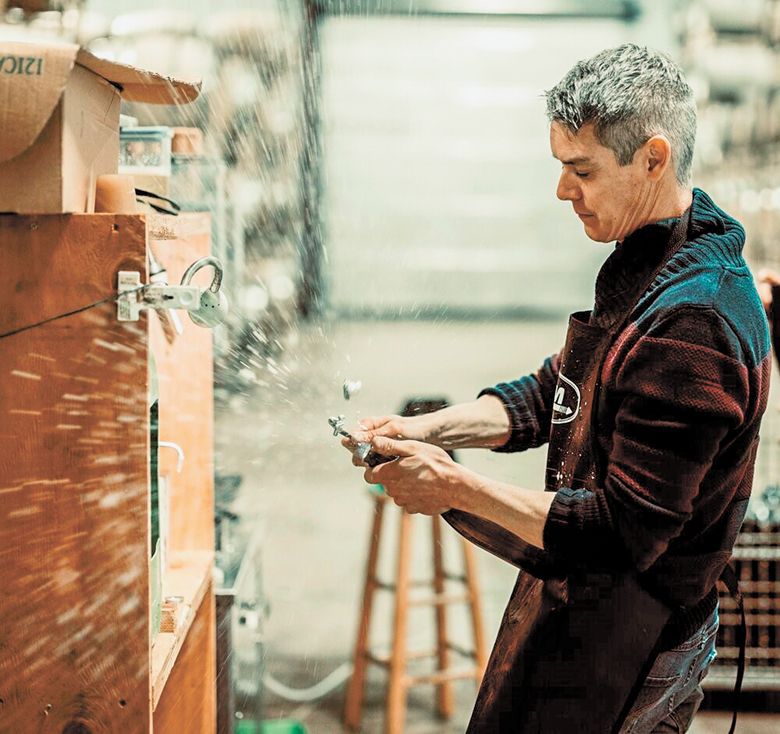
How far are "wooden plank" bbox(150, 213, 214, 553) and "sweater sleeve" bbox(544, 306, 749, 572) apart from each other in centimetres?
84

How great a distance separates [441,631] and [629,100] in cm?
213

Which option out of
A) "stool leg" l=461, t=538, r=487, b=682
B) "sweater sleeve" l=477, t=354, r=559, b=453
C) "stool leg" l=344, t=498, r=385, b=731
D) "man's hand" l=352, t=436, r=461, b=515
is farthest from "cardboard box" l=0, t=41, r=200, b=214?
"stool leg" l=461, t=538, r=487, b=682

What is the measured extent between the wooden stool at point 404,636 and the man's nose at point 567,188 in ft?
4.92

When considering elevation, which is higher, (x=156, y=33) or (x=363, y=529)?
(x=156, y=33)

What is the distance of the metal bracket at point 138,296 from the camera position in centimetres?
118

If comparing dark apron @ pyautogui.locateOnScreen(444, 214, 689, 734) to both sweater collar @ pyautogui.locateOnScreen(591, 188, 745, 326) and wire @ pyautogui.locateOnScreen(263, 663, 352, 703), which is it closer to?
sweater collar @ pyautogui.locateOnScreen(591, 188, 745, 326)

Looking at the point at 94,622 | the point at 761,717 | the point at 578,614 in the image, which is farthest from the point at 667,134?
the point at 761,717

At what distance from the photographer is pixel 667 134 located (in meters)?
1.41

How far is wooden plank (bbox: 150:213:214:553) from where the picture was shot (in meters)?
1.80

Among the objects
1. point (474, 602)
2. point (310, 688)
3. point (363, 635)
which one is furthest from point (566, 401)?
point (310, 688)

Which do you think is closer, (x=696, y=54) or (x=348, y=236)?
(x=696, y=54)

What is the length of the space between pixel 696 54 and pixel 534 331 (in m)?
2.25

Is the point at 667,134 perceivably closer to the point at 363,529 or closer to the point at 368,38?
the point at 363,529

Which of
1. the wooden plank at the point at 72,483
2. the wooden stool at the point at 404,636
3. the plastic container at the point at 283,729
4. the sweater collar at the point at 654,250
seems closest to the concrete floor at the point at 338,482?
the wooden stool at the point at 404,636
